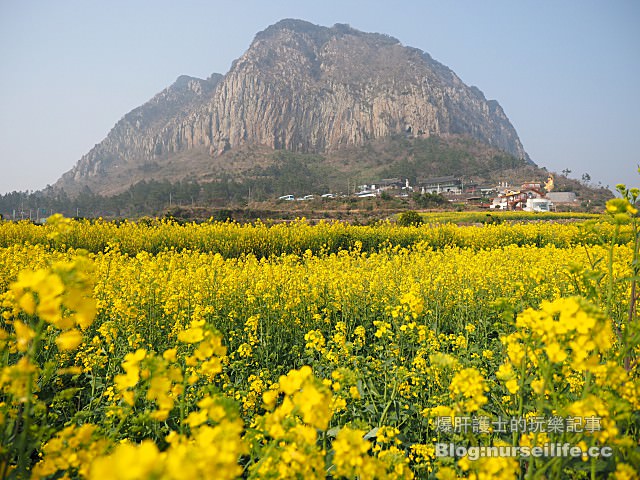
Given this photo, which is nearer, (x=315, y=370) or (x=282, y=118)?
(x=315, y=370)

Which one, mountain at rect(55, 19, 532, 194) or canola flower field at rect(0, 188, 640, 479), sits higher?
mountain at rect(55, 19, 532, 194)

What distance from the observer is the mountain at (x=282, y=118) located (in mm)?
138625

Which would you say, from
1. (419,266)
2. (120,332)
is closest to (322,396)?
(120,332)

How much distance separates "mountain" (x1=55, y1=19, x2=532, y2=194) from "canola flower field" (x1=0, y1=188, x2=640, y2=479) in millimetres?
113173

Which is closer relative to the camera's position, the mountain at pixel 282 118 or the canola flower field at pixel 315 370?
the canola flower field at pixel 315 370

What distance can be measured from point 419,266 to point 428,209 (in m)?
30.7

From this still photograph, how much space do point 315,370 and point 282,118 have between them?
155254 mm

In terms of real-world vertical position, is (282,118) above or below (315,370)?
above

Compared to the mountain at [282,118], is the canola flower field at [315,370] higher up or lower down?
lower down

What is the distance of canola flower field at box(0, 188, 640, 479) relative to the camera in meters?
1.22

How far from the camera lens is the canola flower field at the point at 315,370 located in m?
1.22

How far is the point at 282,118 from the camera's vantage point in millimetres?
150375

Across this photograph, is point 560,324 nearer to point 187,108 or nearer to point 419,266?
point 419,266

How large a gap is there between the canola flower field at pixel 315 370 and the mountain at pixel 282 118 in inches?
4456
